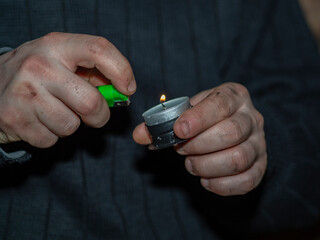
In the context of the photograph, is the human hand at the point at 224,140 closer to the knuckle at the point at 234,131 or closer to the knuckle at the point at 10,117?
the knuckle at the point at 234,131

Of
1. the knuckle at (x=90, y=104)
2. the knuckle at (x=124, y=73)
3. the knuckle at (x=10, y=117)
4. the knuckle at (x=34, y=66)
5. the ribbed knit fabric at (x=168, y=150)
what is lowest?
the ribbed knit fabric at (x=168, y=150)

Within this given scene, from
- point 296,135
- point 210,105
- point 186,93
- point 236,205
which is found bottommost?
point 236,205

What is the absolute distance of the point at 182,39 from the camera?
0.81 m

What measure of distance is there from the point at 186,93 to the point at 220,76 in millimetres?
139

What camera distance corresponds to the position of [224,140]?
0.55 metres

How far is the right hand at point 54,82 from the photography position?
427 mm

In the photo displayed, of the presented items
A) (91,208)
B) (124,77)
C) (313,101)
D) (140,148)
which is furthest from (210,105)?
(313,101)

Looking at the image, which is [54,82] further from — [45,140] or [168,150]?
[168,150]

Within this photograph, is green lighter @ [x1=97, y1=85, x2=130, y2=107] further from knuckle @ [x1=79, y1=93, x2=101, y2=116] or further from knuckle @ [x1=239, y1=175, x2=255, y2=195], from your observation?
knuckle @ [x1=239, y1=175, x2=255, y2=195]

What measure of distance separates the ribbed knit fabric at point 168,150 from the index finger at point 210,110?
21cm

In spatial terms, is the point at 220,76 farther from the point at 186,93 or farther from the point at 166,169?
the point at 166,169

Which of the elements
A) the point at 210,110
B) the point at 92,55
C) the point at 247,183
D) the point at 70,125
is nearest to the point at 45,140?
the point at 70,125

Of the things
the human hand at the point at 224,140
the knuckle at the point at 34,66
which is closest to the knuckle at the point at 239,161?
the human hand at the point at 224,140

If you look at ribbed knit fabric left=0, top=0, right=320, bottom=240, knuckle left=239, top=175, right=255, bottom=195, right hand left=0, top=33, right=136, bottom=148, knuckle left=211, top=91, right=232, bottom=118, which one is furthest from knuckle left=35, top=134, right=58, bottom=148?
knuckle left=239, top=175, right=255, bottom=195
